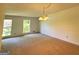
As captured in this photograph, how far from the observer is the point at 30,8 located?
1775mm

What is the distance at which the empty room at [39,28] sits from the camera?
168 centimetres

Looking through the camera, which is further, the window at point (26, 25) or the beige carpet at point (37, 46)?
the window at point (26, 25)

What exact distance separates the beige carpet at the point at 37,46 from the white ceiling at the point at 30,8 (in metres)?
0.39

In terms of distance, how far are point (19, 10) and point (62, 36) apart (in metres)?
0.81

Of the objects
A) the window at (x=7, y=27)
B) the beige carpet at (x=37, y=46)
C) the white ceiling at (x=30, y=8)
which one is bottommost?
the beige carpet at (x=37, y=46)

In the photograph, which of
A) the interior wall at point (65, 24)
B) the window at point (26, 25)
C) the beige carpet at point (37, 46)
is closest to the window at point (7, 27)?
the beige carpet at point (37, 46)

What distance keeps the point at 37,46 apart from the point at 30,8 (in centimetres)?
63

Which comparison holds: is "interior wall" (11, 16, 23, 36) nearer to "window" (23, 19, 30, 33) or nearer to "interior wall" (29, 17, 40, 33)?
"window" (23, 19, 30, 33)

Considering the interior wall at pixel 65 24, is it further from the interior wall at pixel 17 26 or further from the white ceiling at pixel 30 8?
the interior wall at pixel 17 26

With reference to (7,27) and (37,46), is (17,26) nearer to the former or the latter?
(7,27)

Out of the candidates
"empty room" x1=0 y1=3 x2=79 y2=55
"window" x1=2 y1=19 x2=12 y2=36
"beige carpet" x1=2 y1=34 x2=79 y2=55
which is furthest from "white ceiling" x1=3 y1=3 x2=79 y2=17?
"beige carpet" x1=2 y1=34 x2=79 y2=55

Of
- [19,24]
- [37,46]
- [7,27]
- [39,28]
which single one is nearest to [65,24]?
[39,28]

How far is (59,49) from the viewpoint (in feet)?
5.67

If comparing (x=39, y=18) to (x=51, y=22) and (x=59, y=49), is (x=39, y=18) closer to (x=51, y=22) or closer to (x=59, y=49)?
(x=51, y=22)
